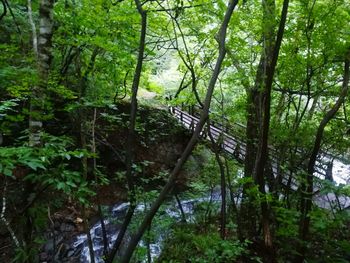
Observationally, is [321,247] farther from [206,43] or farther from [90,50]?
[90,50]

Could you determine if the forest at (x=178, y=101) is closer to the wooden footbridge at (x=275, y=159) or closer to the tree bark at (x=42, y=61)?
the tree bark at (x=42, y=61)

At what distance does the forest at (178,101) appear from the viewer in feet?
11.8

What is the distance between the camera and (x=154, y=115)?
9.81m

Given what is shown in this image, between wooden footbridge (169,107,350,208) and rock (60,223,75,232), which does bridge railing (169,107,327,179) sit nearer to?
wooden footbridge (169,107,350,208)

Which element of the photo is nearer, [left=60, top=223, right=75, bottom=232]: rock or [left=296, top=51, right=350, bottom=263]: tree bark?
[left=296, top=51, right=350, bottom=263]: tree bark

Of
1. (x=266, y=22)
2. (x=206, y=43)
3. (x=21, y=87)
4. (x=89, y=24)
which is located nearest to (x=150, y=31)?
(x=206, y=43)

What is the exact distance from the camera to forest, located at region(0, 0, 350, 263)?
359 cm

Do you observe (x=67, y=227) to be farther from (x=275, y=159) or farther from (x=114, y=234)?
(x=275, y=159)

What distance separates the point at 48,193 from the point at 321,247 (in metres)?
5.12

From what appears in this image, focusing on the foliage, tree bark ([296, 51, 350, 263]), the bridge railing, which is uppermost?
tree bark ([296, 51, 350, 263])

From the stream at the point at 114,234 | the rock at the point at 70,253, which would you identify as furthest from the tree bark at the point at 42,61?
the rock at the point at 70,253

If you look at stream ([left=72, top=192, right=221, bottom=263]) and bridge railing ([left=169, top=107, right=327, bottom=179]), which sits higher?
bridge railing ([left=169, top=107, right=327, bottom=179])

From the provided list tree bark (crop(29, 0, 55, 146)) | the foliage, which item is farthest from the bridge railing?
tree bark (crop(29, 0, 55, 146))

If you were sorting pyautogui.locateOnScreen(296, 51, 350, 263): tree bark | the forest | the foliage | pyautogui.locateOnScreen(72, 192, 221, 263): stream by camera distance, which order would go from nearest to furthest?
the forest → pyautogui.locateOnScreen(296, 51, 350, 263): tree bark → the foliage → pyautogui.locateOnScreen(72, 192, 221, 263): stream
